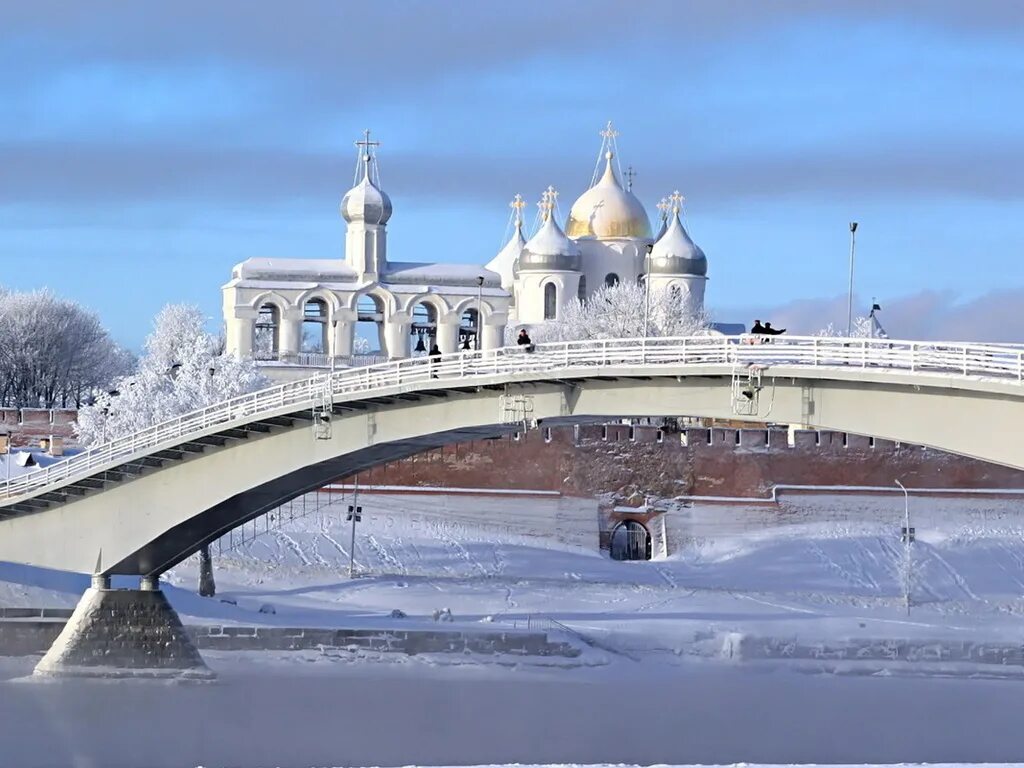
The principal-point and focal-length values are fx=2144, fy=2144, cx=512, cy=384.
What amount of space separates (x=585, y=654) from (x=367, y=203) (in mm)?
37188

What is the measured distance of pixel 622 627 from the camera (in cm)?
4850

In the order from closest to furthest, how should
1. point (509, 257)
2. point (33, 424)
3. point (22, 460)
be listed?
point (22, 460) → point (33, 424) → point (509, 257)

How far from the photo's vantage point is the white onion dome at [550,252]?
86.5 meters

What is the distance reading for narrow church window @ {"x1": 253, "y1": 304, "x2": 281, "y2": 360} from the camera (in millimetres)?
79688

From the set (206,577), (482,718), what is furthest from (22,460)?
(482,718)

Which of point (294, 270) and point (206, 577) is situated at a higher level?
point (294, 270)

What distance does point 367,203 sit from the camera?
8012cm

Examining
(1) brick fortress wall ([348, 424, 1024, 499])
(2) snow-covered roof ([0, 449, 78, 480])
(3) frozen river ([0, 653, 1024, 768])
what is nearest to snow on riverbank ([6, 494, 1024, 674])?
(1) brick fortress wall ([348, 424, 1024, 499])

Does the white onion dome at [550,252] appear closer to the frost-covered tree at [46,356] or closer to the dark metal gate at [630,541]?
the frost-covered tree at [46,356]

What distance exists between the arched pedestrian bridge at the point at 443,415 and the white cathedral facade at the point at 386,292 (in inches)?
1475

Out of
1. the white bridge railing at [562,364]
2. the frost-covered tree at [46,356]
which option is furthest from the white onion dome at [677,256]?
the white bridge railing at [562,364]

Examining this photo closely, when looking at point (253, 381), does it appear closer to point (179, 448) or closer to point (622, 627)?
point (622, 627)

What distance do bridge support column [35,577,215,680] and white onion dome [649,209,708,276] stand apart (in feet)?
164

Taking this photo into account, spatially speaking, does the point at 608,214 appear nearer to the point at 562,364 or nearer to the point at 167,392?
the point at 167,392
